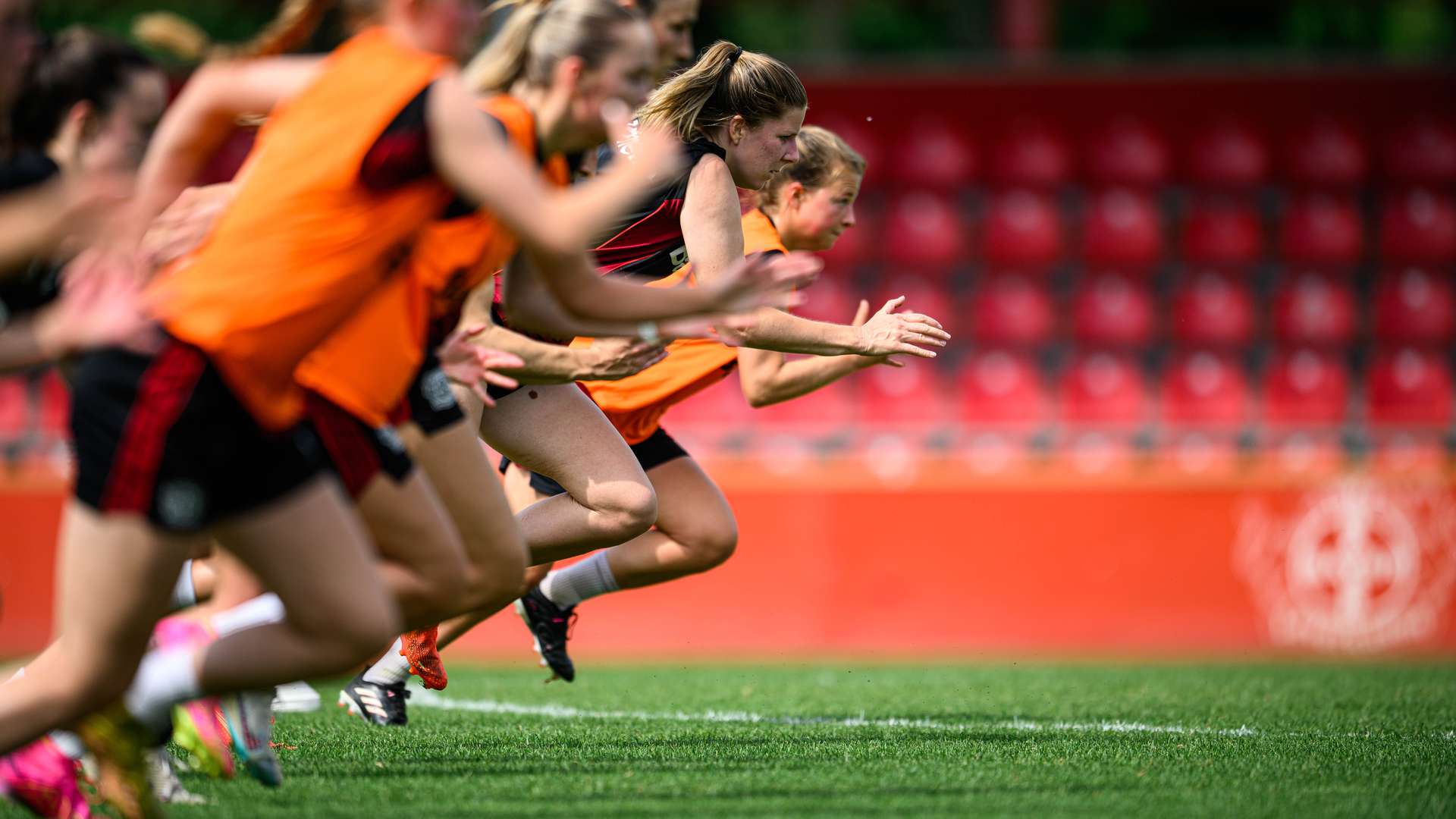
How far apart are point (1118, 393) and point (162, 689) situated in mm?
10759

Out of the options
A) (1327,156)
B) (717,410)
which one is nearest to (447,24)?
(717,410)

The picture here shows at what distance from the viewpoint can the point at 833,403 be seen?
13.2 meters

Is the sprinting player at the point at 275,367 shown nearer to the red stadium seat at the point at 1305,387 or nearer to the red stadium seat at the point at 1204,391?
the red stadium seat at the point at 1204,391

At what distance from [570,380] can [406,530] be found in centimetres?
122

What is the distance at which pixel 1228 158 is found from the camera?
48.0 ft

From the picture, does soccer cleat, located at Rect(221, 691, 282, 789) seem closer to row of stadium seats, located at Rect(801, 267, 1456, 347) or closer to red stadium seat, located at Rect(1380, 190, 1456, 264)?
row of stadium seats, located at Rect(801, 267, 1456, 347)

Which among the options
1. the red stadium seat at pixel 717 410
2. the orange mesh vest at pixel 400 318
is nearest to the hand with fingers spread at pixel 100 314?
the orange mesh vest at pixel 400 318

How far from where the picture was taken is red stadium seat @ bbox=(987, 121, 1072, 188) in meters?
14.6

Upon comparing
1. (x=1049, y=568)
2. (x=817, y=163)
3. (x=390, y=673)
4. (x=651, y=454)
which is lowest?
(x=1049, y=568)

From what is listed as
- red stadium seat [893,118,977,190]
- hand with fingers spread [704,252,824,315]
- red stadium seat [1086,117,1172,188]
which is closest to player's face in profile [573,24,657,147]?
hand with fingers spread [704,252,824,315]

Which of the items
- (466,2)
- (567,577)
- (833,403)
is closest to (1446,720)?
(567,577)

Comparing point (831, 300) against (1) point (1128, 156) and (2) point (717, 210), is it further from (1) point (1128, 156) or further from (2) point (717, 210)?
(2) point (717, 210)

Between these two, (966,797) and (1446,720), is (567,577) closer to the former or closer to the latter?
(966,797)

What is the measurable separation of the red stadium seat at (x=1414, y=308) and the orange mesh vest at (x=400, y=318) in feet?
37.8
